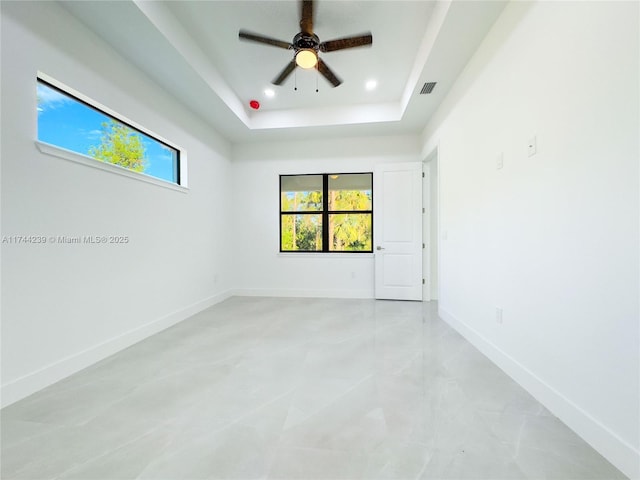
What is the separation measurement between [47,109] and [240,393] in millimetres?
2533

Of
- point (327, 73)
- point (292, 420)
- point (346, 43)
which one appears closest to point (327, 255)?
point (327, 73)

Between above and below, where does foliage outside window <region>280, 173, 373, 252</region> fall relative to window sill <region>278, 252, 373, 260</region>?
above

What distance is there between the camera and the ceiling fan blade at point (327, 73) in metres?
2.58

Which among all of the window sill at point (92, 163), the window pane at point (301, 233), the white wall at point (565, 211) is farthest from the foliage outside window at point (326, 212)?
the white wall at point (565, 211)

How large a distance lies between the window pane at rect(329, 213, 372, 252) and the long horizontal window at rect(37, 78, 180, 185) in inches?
107

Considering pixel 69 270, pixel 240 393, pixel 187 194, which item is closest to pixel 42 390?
pixel 69 270

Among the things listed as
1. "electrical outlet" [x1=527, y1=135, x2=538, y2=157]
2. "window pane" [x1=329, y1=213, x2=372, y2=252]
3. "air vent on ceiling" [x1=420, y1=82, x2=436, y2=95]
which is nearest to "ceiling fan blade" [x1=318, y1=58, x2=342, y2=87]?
"air vent on ceiling" [x1=420, y1=82, x2=436, y2=95]

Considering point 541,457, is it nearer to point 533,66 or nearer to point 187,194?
point 533,66

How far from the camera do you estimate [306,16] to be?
2.20 metres

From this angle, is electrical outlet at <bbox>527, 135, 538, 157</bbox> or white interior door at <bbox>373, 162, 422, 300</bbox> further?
white interior door at <bbox>373, 162, 422, 300</bbox>

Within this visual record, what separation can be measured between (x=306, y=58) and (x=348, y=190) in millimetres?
2564

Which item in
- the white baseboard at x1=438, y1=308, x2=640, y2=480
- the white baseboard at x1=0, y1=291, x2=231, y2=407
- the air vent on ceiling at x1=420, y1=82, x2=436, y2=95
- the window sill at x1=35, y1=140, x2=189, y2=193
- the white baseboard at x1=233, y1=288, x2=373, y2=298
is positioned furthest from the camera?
the white baseboard at x1=233, y1=288, x2=373, y2=298

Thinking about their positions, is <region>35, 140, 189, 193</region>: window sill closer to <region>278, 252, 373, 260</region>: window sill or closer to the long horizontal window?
the long horizontal window

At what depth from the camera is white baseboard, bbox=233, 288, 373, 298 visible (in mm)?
4560
